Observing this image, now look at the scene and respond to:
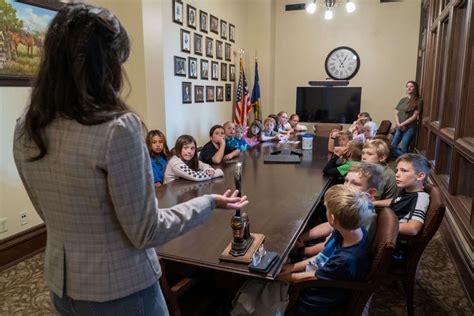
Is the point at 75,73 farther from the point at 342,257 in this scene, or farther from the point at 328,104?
the point at 328,104

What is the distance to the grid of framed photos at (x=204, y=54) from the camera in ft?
16.0

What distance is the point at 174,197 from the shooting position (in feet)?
7.31

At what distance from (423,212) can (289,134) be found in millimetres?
3435

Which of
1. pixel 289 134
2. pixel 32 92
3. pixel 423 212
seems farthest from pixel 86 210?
pixel 289 134

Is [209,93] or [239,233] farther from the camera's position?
[209,93]

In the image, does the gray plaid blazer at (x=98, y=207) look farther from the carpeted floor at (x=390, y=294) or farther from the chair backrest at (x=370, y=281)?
the carpeted floor at (x=390, y=294)

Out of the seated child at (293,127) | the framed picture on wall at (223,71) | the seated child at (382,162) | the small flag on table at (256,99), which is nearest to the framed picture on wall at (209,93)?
the framed picture on wall at (223,71)

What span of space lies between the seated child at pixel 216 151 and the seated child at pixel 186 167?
446 mm

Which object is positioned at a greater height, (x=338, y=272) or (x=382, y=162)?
(x=382, y=162)

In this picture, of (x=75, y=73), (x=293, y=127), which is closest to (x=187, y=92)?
(x=293, y=127)

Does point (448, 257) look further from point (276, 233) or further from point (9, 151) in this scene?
point (9, 151)

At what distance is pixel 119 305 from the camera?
34.1 inches

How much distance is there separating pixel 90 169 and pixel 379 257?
1151 mm

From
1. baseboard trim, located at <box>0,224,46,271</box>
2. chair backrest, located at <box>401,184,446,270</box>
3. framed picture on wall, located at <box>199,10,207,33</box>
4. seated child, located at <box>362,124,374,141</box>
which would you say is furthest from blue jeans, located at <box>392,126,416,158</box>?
baseboard trim, located at <box>0,224,46,271</box>
